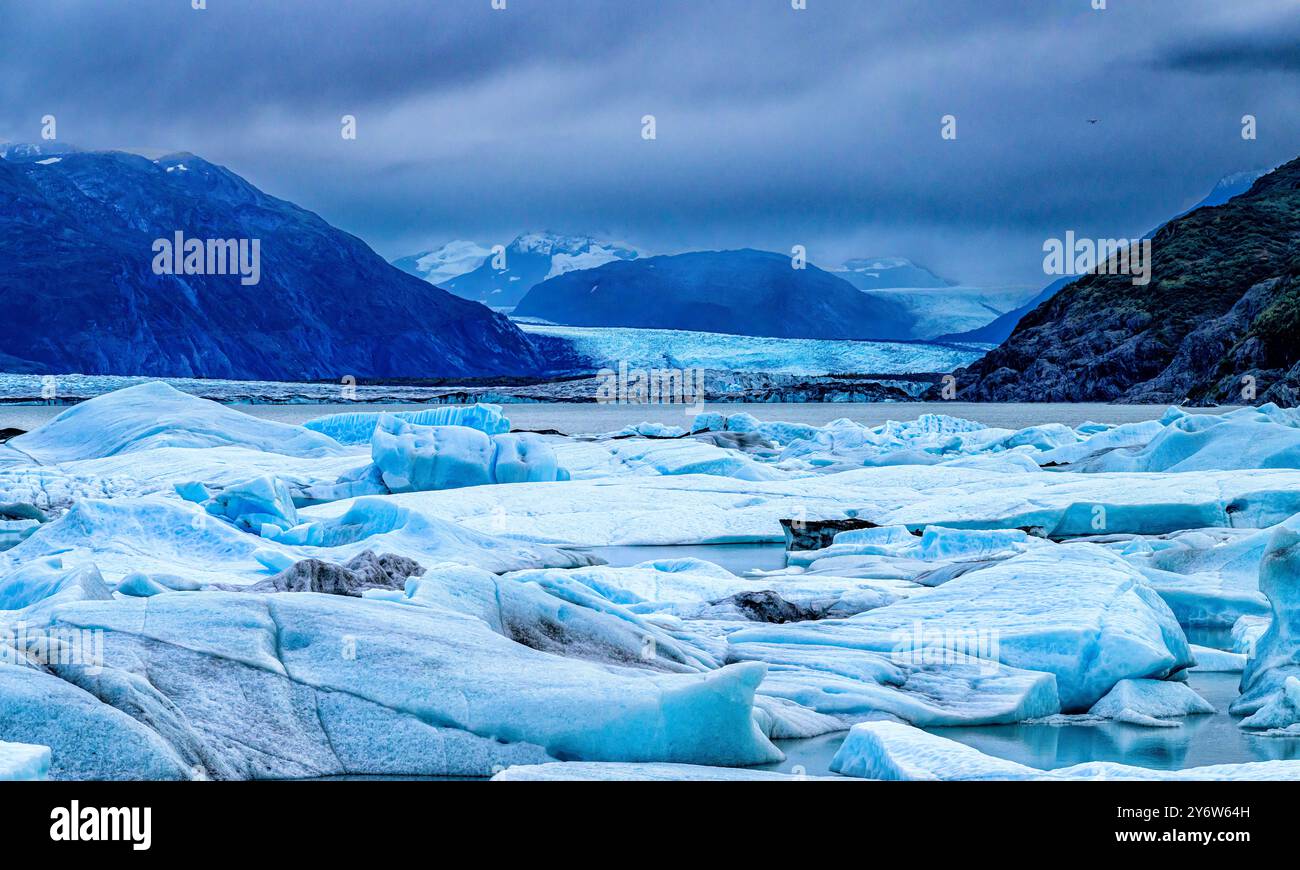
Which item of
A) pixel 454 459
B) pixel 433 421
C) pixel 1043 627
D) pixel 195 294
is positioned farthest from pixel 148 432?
pixel 195 294

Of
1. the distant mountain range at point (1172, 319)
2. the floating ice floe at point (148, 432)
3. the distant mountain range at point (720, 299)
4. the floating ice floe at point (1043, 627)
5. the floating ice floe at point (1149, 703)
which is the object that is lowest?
the floating ice floe at point (1149, 703)

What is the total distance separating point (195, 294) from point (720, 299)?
75.0 metres

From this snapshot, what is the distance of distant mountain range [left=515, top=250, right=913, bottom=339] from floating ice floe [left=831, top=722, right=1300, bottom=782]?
→ 143 metres

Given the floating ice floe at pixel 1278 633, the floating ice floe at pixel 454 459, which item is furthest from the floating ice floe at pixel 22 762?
the floating ice floe at pixel 454 459

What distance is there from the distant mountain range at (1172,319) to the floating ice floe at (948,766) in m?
62.0

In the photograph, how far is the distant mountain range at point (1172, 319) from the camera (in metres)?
69.8

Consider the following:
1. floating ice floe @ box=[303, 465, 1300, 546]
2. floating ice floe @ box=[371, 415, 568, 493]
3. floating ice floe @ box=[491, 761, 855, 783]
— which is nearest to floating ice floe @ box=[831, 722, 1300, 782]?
floating ice floe @ box=[491, 761, 855, 783]

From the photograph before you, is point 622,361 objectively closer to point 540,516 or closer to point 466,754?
point 540,516

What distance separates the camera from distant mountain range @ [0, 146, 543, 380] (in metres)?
105

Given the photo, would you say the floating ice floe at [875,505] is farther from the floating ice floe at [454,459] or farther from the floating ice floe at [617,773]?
the floating ice floe at [617,773]

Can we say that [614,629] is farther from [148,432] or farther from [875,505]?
[148,432]

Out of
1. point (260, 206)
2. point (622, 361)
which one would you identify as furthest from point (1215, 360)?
point (260, 206)

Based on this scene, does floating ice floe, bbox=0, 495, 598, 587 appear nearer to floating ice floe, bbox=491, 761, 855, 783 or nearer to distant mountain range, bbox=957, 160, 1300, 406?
floating ice floe, bbox=491, 761, 855, 783
